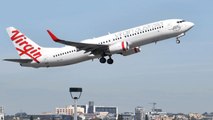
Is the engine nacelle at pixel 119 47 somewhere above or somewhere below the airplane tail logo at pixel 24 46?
below

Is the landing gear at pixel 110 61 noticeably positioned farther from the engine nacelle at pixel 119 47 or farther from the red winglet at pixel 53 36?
the red winglet at pixel 53 36

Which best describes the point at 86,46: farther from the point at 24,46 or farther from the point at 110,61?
the point at 24,46

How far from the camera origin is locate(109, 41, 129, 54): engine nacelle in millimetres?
99125

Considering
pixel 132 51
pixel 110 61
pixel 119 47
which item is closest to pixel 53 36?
pixel 119 47

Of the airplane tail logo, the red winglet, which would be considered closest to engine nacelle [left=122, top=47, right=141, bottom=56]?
the red winglet

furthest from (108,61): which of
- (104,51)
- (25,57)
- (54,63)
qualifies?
(25,57)

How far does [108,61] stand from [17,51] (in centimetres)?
2108

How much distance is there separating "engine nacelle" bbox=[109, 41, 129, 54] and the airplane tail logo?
15.9m

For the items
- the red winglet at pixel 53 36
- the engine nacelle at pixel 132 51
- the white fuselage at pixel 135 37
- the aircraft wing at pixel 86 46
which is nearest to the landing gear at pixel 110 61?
the white fuselage at pixel 135 37

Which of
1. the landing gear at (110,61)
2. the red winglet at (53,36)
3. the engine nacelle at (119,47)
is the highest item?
the red winglet at (53,36)

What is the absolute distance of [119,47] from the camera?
99875mm

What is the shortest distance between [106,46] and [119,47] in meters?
2.70

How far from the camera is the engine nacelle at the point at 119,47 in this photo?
9912 cm

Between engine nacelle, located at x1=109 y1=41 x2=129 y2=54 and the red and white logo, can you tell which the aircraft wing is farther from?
the red and white logo
